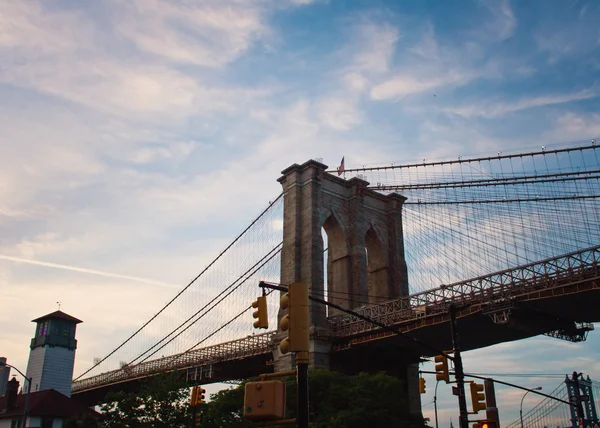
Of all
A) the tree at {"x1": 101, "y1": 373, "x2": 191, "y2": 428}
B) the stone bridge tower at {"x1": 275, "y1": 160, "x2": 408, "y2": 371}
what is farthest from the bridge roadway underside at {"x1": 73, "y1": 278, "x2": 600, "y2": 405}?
the tree at {"x1": 101, "y1": 373, "x2": 191, "y2": 428}

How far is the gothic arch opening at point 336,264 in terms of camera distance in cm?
5978

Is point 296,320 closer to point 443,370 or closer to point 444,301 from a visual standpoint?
point 443,370

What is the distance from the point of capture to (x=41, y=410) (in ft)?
219

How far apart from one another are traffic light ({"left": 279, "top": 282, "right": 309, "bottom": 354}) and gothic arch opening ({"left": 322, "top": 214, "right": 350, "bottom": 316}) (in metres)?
50.3

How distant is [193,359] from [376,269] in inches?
996

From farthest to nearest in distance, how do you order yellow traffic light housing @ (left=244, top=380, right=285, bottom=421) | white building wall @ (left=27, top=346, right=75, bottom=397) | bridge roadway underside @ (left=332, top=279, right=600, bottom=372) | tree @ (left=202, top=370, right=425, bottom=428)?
white building wall @ (left=27, top=346, right=75, bottom=397), bridge roadway underside @ (left=332, top=279, right=600, bottom=372), tree @ (left=202, top=370, right=425, bottom=428), yellow traffic light housing @ (left=244, top=380, right=285, bottom=421)

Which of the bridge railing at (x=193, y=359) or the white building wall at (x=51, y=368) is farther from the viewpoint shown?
the white building wall at (x=51, y=368)

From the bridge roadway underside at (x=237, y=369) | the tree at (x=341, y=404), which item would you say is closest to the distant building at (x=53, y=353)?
the bridge roadway underside at (x=237, y=369)

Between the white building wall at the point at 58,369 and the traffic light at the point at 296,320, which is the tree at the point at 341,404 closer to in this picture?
A: the traffic light at the point at 296,320

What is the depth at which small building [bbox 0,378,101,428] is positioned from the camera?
6669 centimetres

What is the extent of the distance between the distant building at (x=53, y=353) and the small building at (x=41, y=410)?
21.6m

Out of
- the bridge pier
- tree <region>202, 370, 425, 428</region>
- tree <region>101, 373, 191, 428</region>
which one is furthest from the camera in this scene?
the bridge pier

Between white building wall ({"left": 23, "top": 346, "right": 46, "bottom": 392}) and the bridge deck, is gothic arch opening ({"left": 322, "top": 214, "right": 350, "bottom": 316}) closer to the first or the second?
the bridge deck

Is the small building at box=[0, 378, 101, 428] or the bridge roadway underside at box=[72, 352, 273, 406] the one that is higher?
the bridge roadway underside at box=[72, 352, 273, 406]
